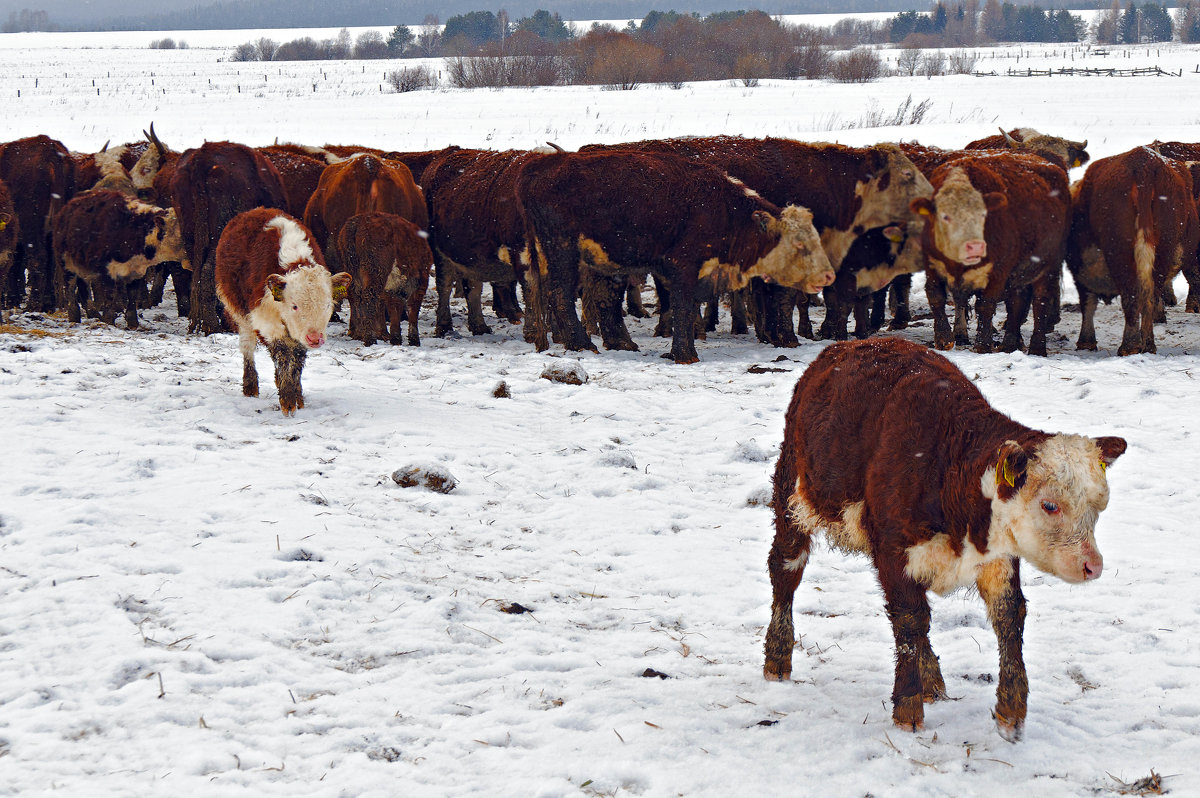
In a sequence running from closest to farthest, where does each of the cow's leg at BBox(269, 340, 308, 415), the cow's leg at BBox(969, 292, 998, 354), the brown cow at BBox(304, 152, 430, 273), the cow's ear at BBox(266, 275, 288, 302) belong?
the cow's ear at BBox(266, 275, 288, 302), the cow's leg at BBox(269, 340, 308, 415), the cow's leg at BBox(969, 292, 998, 354), the brown cow at BBox(304, 152, 430, 273)

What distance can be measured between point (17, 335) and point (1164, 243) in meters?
11.7

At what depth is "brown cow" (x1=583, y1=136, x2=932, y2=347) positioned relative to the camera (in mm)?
12812

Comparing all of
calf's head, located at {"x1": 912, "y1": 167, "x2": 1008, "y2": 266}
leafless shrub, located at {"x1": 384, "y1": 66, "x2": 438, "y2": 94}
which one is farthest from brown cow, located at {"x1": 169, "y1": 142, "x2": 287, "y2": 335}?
leafless shrub, located at {"x1": 384, "y1": 66, "x2": 438, "y2": 94}

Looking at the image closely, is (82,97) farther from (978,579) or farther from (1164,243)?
(978,579)

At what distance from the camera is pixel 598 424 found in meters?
8.71

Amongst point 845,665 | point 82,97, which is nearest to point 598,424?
point 845,665

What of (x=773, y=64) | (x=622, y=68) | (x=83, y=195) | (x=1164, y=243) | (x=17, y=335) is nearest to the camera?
(x=17, y=335)

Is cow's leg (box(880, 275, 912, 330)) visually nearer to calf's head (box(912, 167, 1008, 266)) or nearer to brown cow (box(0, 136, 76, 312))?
calf's head (box(912, 167, 1008, 266))

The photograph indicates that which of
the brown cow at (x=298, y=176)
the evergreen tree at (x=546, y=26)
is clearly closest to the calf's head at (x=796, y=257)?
the brown cow at (x=298, y=176)

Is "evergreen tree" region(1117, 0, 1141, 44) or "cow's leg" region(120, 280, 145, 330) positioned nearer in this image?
"cow's leg" region(120, 280, 145, 330)

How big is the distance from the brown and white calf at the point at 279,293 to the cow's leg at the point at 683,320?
3.89 metres

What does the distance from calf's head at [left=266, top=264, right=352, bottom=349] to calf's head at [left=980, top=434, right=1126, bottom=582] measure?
5936 millimetres

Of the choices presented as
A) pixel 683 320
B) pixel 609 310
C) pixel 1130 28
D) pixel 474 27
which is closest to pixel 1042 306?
pixel 683 320

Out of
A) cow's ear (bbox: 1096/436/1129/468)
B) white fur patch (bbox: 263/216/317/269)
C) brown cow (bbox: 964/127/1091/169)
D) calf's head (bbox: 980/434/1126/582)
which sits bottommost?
calf's head (bbox: 980/434/1126/582)
